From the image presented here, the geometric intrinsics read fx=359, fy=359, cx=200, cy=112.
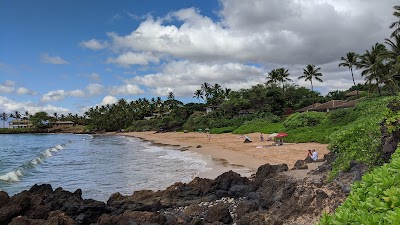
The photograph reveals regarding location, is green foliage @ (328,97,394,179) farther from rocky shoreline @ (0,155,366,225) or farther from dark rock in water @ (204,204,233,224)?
dark rock in water @ (204,204,233,224)

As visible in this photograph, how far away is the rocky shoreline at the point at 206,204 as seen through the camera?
10.5 meters

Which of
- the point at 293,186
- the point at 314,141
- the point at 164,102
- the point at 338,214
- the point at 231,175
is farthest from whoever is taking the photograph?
the point at 164,102

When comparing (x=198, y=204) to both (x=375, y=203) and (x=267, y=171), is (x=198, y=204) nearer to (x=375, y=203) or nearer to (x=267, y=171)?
(x=267, y=171)

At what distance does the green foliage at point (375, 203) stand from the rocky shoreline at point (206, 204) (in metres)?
6.53

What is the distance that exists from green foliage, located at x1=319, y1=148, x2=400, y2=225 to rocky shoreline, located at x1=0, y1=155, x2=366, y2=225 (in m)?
6.53

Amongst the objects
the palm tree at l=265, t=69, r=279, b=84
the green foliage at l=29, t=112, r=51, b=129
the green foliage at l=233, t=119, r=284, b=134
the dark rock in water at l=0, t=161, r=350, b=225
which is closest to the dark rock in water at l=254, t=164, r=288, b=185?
the dark rock in water at l=0, t=161, r=350, b=225

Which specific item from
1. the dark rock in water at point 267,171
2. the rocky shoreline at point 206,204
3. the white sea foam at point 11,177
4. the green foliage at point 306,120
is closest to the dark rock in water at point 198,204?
the rocky shoreline at point 206,204

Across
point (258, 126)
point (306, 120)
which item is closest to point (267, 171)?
point (306, 120)

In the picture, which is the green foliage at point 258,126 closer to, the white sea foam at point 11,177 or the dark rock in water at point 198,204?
the white sea foam at point 11,177

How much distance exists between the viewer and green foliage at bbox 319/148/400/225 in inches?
111

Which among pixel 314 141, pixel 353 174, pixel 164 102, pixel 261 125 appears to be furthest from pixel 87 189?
pixel 164 102

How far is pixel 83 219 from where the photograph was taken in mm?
11633

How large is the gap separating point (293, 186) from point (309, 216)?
5.84 feet

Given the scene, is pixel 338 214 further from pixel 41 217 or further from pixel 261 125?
pixel 261 125
